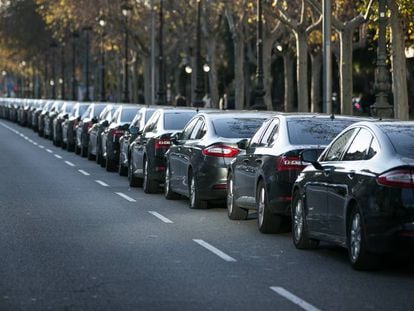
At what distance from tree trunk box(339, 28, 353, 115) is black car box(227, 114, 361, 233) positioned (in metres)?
32.1

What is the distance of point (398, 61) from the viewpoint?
141 ft

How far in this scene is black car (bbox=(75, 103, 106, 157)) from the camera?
40.3m

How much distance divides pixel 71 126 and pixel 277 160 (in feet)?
91.5

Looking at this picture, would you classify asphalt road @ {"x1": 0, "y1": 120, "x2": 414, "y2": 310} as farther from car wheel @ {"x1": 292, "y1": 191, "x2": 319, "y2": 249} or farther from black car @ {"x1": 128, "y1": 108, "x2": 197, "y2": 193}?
black car @ {"x1": 128, "y1": 108, "x2": 197, "y2": 193}

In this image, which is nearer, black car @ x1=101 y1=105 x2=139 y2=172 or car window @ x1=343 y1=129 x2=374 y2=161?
car window @ x1=343 y1=129 x2=374 y2=161

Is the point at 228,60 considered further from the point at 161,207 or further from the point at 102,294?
the point at 102,294

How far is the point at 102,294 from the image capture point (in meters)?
12.1

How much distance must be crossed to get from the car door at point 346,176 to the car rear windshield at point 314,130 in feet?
9.65

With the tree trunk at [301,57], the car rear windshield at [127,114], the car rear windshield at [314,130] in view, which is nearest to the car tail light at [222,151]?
the car rear windshield at [314,130]

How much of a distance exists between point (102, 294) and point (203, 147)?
980cm

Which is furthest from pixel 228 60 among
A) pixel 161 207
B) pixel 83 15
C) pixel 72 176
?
pixel 161 207

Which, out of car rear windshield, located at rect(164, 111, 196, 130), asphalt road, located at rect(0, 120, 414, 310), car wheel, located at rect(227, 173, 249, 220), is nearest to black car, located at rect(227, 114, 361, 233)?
asphalt road, located at rect(0, 120, 414, 310)

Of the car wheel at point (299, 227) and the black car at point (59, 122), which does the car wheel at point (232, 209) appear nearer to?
the car wheel at point (299, 227)

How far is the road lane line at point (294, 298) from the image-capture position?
37.2ft
